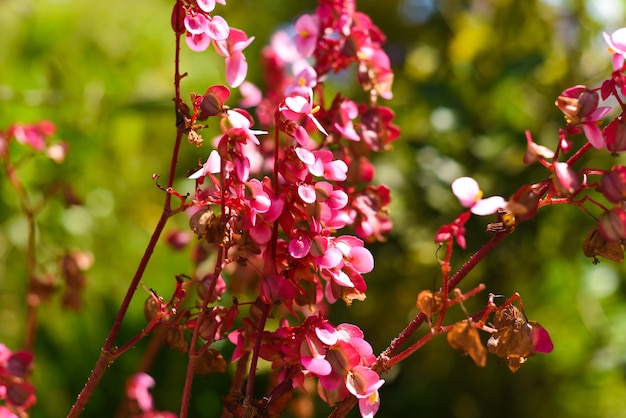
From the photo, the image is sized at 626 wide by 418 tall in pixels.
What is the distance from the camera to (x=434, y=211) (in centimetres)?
126

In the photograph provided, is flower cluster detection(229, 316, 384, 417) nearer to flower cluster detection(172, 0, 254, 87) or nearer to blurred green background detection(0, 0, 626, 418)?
flower cluster detection(172, 0, 254, 87)

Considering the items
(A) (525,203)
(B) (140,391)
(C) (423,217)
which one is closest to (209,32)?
(A) (525,203)

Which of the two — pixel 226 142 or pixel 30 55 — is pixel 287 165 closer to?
pixel 226 142

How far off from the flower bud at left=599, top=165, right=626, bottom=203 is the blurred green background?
2.17 ft

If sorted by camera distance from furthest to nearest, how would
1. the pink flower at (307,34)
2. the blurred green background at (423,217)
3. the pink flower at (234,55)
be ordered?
the blurred green background at (423,217)
the pink flower at (307,34)
the pink flower at (234,55)

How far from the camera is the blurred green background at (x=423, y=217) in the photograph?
115 centimetres

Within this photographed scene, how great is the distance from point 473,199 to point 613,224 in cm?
8

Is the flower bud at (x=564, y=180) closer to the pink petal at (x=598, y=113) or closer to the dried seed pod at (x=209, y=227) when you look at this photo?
the pink petal at (x=598, y=113)

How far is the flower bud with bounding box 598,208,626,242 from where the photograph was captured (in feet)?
1.46

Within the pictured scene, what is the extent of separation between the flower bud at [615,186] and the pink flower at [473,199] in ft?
0.18

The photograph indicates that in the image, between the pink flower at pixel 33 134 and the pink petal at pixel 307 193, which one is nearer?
the pink petal at pixel 307 193

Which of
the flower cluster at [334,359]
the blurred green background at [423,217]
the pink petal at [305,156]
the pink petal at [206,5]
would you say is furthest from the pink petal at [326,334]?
the blurred green background at [423,217]

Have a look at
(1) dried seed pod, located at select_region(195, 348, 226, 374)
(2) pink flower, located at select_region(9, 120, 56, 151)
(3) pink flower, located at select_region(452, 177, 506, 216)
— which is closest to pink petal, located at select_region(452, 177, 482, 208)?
(3) pink flower, located at select_region(452, 177, 506, 216)

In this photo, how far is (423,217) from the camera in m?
1.29
